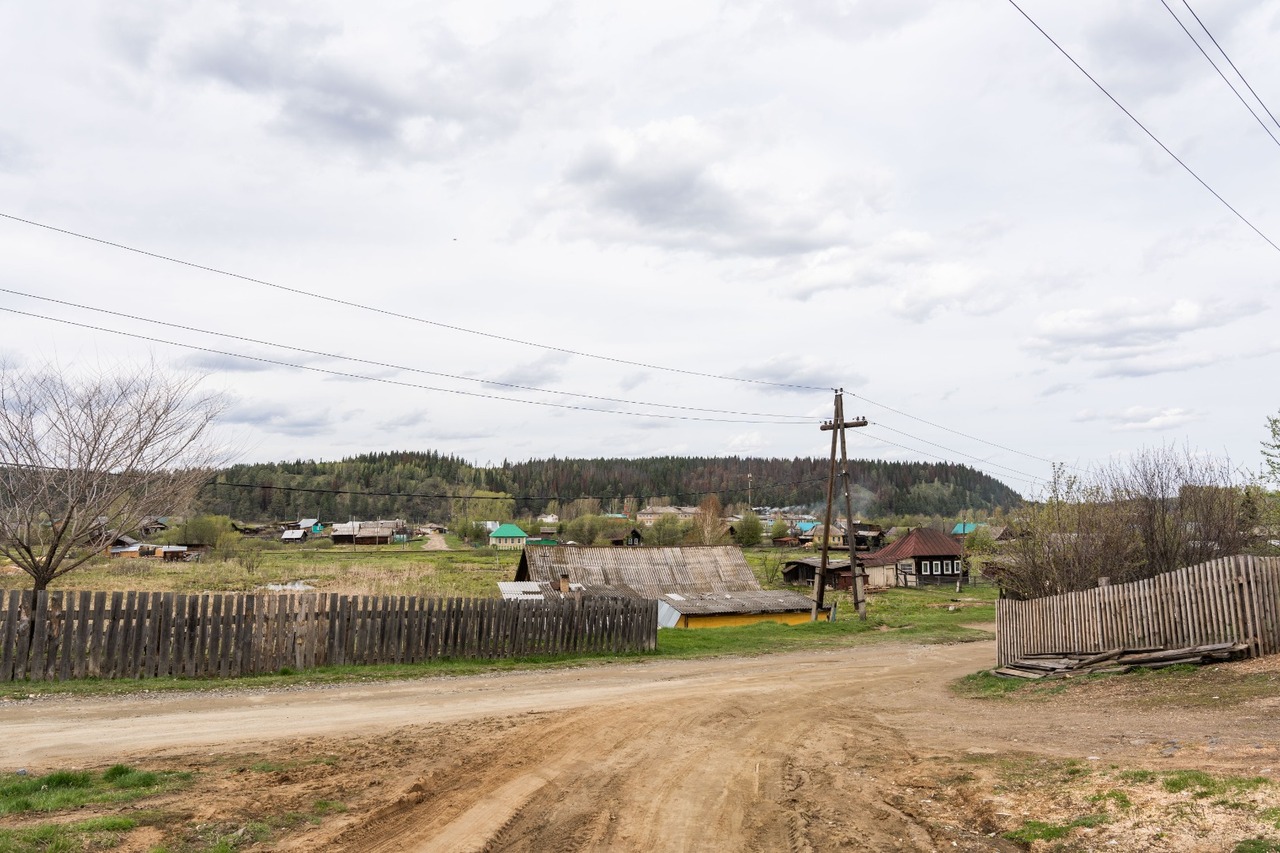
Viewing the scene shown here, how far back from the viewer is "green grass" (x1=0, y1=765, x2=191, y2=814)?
23.5 ft

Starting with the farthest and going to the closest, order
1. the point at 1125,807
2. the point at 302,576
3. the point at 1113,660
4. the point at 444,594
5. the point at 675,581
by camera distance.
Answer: the point at 302,576 → the point at 444,594 → the point at 675,581 → the point at 1113,660 → the point at 1125,807

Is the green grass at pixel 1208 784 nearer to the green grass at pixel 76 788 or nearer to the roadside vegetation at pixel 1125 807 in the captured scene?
the roadside vegetation at pixel 1125 807

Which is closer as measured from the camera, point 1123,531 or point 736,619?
point 1123,531

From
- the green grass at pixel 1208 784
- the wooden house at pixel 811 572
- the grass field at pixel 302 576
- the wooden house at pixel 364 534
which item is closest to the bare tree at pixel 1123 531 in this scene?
the green grass at pixel 1208 784

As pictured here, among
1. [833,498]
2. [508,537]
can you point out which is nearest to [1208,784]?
[833,498]

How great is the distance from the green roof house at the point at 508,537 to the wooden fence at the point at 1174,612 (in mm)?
102042

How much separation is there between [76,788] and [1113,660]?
642 inches

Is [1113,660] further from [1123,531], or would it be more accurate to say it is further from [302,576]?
[302,576]

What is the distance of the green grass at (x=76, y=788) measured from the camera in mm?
7148

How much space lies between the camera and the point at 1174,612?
1513 centimetres

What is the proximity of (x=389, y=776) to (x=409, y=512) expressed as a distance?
17931 cm

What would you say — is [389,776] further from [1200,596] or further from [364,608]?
[1200,596]

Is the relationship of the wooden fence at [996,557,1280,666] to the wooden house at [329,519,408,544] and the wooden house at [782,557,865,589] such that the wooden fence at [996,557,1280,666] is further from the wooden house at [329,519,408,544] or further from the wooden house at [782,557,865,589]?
the wooden house at [329,519,408,544]

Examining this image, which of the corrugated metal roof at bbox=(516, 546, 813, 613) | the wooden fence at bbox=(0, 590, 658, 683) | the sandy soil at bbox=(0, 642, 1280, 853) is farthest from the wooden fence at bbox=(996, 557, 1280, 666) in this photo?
the corrugated metal roof at bbox=(516, 546, 813, 613)
